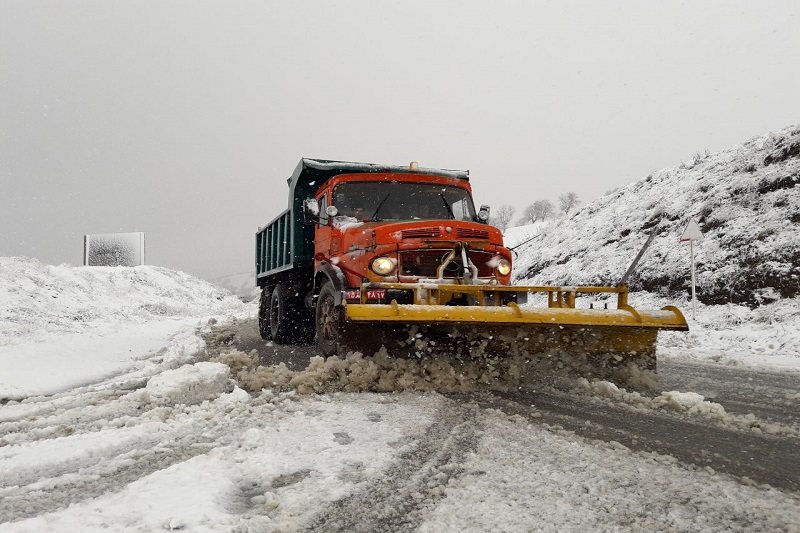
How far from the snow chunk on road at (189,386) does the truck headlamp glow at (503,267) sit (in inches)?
124

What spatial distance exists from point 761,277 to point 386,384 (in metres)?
10.4

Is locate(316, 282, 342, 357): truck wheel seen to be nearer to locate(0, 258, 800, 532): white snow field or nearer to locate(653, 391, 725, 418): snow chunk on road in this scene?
locate(0, 258, 800, 532): white snow field

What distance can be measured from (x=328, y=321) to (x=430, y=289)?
1475 millimetres

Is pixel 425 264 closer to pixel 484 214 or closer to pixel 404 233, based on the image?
pixel 404 233

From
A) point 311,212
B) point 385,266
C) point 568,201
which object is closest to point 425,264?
point 385,266

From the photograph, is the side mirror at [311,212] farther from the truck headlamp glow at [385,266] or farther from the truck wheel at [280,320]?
the truck wheel at [280,320]

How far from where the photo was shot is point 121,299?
2402 centimetres

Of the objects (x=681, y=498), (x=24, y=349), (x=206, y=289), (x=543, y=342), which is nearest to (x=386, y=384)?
(x=543, y=342)

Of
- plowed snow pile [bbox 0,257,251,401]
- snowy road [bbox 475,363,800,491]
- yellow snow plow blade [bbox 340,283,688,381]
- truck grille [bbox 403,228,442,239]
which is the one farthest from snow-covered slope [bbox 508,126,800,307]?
plowed snow pile [bbox 0,257,251,401]

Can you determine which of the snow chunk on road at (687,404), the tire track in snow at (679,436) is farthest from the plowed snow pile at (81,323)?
the snow chunk on road at (687,404)

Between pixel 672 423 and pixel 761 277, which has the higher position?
pixel 761 277

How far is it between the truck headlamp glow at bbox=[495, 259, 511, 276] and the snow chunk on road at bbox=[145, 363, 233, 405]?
10.4 ft

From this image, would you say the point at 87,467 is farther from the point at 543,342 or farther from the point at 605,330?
the point at 605,330

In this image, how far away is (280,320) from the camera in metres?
8.92
